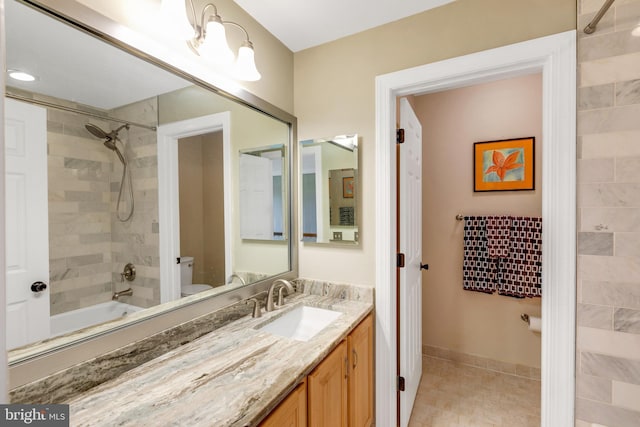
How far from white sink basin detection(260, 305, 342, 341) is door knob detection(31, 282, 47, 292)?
0.97 metres

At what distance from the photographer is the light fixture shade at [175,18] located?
1.05 meters

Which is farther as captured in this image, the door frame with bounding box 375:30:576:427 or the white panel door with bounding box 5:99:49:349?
the door frame with bounding box 375:30:576:427

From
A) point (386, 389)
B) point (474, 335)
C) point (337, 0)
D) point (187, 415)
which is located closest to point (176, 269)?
point (187, 415)

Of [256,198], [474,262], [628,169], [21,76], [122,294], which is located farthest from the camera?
[474,262]

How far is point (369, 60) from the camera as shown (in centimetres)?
169

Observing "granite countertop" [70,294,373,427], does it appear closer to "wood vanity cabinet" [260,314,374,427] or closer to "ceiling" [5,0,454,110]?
"wood vanity cabinet" [260,314,374,427]

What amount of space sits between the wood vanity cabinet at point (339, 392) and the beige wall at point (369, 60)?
0.41 m

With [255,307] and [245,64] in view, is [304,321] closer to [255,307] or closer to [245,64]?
[255,307]

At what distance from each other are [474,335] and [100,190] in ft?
9.27

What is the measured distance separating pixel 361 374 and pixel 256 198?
3.75 feet

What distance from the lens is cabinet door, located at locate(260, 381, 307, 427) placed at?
0.87 meters

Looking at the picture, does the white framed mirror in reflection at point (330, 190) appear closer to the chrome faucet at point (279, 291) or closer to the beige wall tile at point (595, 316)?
the chrome faucet at point (279, 291)

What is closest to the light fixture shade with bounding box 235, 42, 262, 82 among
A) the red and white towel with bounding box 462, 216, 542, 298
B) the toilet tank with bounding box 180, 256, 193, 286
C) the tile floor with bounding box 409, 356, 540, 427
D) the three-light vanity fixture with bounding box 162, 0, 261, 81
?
the three-light vanity fixture with bounding box 162, 0, 261, 81

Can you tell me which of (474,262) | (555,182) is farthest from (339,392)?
(474,262)
